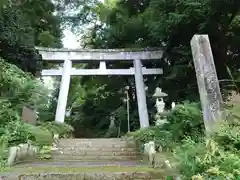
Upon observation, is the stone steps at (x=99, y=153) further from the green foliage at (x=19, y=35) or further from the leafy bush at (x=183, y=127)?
the green foliage at (x=19, y=35)

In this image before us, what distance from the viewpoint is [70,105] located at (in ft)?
A: 76.9

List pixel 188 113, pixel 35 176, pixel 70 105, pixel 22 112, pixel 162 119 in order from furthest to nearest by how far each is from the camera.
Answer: pixel 70 105
pixel 162 119
pixel 22 112
pixel 188 113
pixel 35 176

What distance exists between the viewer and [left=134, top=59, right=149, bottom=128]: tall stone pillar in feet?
45.0

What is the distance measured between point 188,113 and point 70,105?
17.5 metres

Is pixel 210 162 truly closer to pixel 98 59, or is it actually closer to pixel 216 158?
pixel 216 158

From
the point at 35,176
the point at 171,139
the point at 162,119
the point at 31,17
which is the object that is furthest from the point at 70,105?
the point at 35,176

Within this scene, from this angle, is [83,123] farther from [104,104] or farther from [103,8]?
[103,8]

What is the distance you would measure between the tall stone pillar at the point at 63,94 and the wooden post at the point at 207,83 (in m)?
8.89

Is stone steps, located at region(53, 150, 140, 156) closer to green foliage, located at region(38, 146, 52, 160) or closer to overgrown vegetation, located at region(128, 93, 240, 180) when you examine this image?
green foliage, located at region(38, 146, 52, 160)

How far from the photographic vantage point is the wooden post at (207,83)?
549 cm

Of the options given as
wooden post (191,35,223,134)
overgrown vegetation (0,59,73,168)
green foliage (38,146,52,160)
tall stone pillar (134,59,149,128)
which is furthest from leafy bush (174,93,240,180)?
tall stone pillar (134,59,149,128)

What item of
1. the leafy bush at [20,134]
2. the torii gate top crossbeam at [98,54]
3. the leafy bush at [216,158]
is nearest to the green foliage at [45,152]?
the leafy bush at [20,134]

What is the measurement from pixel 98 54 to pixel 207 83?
31.5ft

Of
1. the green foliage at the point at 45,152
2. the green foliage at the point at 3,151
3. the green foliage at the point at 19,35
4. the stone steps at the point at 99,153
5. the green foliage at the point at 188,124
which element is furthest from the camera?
the green foliage at the point at 19,35
